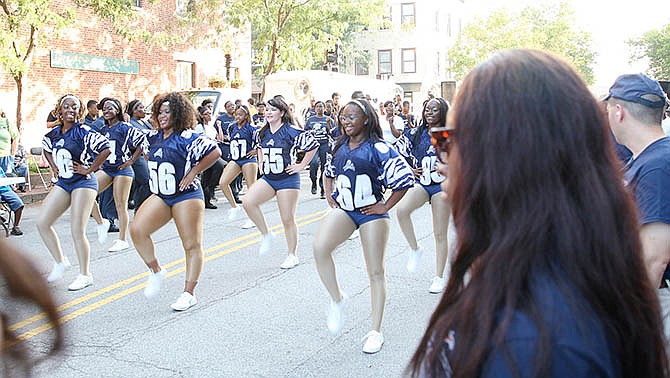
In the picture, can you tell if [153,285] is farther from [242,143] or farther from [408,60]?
[408,60]

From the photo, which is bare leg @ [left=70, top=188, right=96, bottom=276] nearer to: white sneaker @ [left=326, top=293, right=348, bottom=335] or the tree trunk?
white sneaker @ [left=326, top=293, right=348, bottom=335]

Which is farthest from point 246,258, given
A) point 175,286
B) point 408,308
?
point 408,308

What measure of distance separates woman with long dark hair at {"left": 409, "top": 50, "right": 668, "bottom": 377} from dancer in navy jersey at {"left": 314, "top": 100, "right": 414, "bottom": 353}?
3915 millimetres

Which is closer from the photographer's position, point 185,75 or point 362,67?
point 185,75

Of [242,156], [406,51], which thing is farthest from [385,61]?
[242,156]

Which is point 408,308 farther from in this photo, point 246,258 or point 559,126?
point 559,126

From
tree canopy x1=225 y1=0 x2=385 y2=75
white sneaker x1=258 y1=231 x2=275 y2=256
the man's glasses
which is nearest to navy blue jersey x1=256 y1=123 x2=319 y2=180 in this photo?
white sneaker x1=258 y1=231 x2=275 y2=256

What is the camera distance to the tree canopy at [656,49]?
55.7 metres

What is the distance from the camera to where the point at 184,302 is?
647 centimetres

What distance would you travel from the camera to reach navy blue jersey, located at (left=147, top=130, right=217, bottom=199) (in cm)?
642

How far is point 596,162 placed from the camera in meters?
1.53

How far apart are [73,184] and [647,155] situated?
19.6 ft

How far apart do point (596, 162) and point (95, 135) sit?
7140mm

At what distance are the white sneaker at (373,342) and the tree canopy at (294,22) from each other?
18.6m
